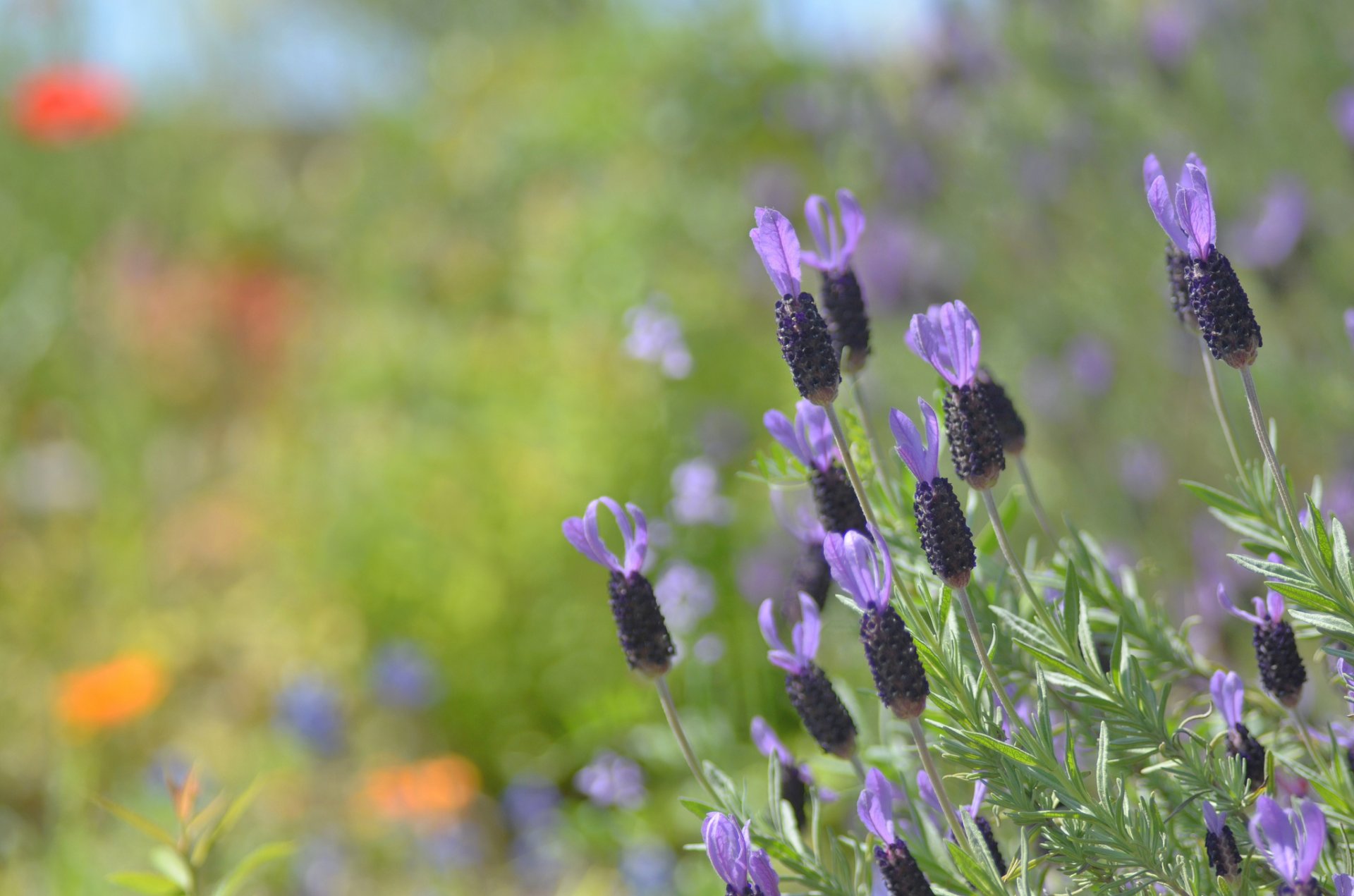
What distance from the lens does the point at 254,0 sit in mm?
12227

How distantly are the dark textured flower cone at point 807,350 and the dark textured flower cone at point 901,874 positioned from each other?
318 millimetres

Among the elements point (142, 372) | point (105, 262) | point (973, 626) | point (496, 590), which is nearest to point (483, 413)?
point (496, 590)

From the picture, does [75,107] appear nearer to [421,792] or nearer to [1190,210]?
[421,792]

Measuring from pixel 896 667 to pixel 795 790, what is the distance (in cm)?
30

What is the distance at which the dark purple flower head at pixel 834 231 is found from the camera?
939mm

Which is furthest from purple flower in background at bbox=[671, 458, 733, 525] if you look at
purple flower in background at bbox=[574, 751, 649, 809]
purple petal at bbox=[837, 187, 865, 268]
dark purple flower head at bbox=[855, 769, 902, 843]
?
dark purple flower head at bbox=[855, 769, 902, 843]

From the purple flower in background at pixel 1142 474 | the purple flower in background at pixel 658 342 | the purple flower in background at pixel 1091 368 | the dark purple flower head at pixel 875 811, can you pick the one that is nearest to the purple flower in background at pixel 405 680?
the purple flower in background at pixel 658 342

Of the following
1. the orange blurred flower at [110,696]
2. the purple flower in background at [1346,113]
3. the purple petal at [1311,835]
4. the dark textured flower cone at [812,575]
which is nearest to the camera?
the purple petal at [1311,835]

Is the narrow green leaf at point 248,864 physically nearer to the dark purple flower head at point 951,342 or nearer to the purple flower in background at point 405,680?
the dark purple flower head at point 951,342

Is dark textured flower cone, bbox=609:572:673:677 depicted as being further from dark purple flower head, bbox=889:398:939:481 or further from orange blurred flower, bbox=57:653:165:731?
orange blurred flower, bbox=57:653:165:731

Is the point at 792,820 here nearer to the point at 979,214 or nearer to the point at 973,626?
the point at 973,626

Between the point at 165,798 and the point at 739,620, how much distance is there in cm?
132

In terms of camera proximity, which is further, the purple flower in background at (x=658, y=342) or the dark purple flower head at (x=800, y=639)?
the purple flower in background at (x=658, y=342)

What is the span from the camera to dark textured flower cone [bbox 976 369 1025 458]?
0.99 metres
